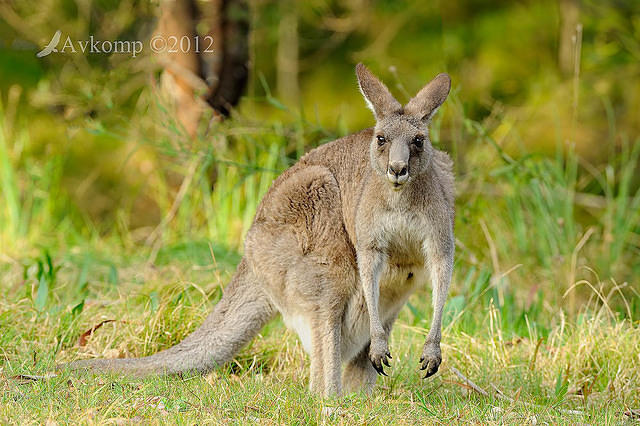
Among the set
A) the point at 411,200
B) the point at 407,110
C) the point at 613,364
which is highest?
the point at 407,110

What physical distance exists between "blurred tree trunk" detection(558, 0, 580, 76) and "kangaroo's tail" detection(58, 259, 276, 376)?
5421mm

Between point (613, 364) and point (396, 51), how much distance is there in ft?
23.9

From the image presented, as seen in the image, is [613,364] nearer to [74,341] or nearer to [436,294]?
[436,294]

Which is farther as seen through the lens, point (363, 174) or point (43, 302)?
point (43, 302)

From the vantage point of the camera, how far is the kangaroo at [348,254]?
11.5 ft

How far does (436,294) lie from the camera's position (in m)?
3.54

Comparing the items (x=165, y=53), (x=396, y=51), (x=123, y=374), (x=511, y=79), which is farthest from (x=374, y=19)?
(x=123, y=374)

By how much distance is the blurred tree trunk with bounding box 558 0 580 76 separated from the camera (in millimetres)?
8562

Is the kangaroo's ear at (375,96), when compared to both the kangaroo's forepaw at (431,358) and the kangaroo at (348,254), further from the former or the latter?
the kangaroo's forepaw at (431,358)

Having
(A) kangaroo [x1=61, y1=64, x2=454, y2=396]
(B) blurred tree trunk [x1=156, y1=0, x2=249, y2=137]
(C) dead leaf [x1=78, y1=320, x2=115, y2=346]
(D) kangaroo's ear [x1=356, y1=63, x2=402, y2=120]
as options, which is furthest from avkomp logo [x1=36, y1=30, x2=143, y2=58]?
(D) kangaroo's ear [x1=356, y1=63, x2=402, y2=120]

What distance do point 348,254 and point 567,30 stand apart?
5.96 m

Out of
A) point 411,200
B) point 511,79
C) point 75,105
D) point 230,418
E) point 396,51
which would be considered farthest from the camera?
point 396,51

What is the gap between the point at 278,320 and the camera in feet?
15.8

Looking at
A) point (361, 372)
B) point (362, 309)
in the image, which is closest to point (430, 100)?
point (362, 309)
